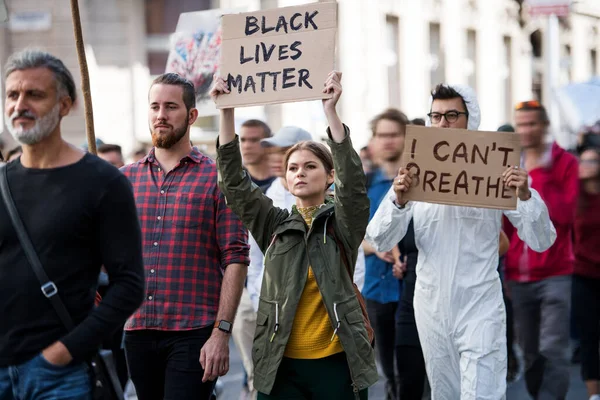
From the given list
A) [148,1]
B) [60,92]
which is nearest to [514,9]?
[148,1]

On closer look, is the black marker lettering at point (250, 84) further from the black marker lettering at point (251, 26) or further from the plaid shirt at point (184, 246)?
the plaid shirt at point (184, 246)

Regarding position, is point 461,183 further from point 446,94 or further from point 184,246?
point 184,246

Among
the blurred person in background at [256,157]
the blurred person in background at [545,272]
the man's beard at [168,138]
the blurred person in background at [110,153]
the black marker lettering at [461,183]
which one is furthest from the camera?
the blurred person in background at [110,153]

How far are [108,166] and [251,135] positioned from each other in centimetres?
451

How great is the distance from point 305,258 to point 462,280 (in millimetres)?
1005

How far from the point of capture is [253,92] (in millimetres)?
5031

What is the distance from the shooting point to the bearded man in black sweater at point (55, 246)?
141 inches

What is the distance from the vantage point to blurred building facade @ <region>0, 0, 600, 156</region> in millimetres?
19375

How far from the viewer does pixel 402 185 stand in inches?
215

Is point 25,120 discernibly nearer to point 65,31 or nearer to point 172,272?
point 172,272

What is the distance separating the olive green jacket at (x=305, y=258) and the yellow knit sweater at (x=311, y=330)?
0.16ft

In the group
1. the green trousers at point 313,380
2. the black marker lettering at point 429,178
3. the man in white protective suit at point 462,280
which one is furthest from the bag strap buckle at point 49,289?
the black marker lettering at point 429,178

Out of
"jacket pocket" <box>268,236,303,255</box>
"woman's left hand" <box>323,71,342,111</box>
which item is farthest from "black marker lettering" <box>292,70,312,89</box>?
"jacket pocket" <box>268,236,303,255</box>

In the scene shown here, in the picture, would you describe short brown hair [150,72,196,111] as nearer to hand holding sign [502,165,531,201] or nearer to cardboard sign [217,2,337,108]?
cardboard sign [217,2,337,108]
